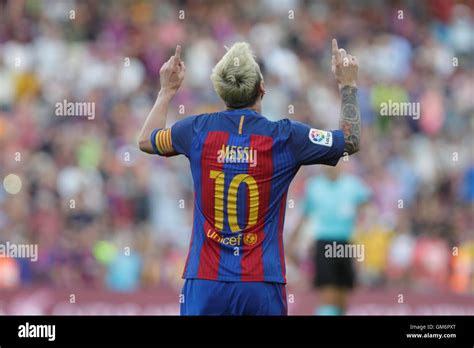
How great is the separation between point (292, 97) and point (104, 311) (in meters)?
5.03

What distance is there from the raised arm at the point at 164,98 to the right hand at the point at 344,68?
33.8 inches

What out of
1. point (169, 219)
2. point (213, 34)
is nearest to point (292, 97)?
point (213, 34)

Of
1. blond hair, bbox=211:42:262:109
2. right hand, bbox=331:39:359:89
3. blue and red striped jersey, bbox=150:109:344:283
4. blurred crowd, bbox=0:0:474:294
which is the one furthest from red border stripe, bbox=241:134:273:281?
blurred crowd, bbox=0:0:474:294

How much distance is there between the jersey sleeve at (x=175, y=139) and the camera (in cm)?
624

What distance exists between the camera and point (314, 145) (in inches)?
242

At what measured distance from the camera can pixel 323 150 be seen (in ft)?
Result: 20.1

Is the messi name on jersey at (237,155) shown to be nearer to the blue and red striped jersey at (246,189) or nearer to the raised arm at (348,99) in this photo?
the blue and red striped jersey at (246,189)

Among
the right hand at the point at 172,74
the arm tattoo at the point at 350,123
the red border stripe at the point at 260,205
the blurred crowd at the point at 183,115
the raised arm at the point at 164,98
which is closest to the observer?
the red border stripe at the point at 260,205

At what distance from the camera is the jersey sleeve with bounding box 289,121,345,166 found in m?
6.14

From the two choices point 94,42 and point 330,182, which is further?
point 94,42

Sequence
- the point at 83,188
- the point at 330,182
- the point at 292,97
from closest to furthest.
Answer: the point at 330,182 → the point at 83,188 → the point at 292,97

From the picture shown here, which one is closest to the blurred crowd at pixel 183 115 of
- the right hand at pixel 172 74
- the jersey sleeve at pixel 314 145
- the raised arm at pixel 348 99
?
the right hand at pixel 172 74

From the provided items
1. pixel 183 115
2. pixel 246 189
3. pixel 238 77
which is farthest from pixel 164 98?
pixel 183 115

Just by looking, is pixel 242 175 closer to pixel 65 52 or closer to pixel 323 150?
pixel 323 150
